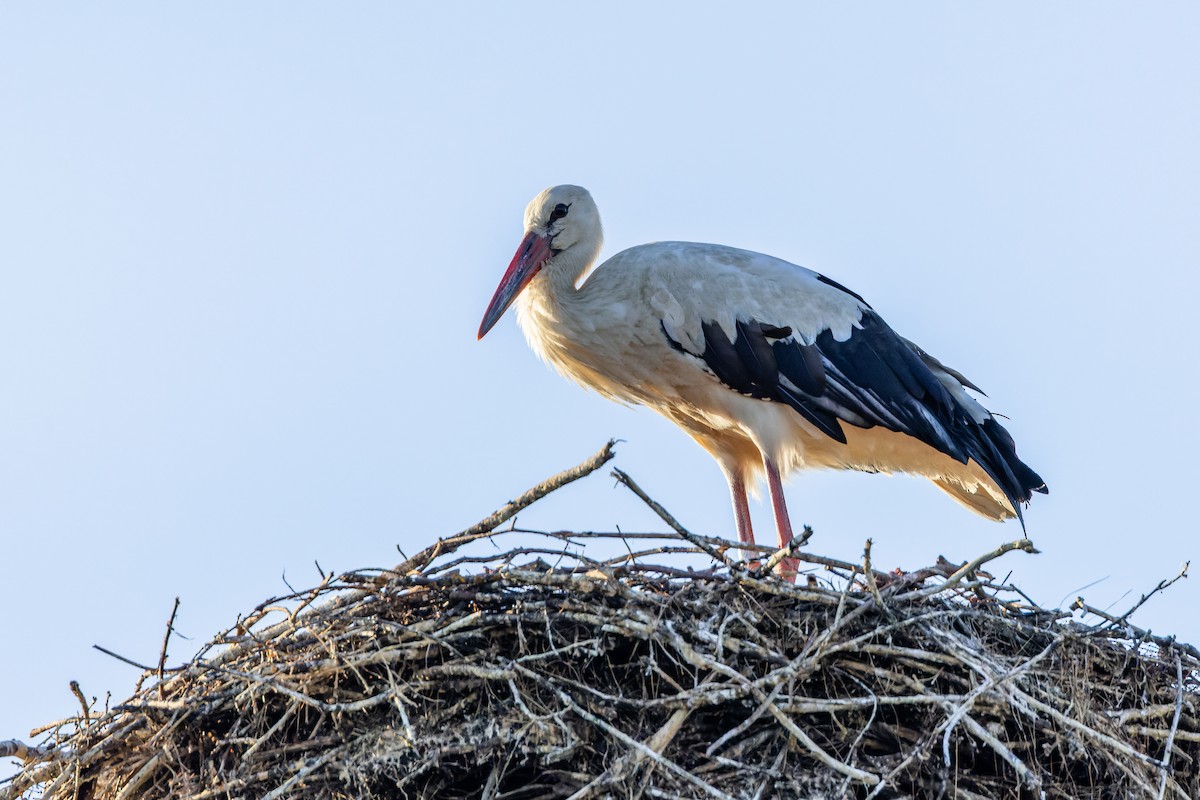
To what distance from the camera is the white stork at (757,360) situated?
6324 mm

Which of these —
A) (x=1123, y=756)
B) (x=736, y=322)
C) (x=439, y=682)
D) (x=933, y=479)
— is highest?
(x=736, y=322)

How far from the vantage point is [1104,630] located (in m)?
4.96

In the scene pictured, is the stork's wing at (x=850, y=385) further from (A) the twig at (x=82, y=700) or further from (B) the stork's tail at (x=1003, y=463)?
(A) the twig at (x=82, y=700)

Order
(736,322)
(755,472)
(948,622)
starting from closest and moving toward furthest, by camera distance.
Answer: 1. (948,622)
2. (736,322)
3. (755,472)

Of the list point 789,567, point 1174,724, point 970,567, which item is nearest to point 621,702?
point 970,567

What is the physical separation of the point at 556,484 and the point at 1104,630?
1.73 meters

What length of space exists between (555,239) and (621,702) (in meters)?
2.86

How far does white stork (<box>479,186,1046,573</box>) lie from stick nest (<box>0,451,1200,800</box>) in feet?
5.12

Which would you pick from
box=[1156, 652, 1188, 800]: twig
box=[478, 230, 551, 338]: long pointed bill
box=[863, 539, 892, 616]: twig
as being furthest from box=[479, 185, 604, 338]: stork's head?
box=[1156, 652, 1188, 800]: twig

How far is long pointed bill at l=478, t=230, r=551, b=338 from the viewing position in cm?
662

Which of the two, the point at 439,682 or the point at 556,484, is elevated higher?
the point at 556,484

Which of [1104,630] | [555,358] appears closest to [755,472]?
[555,358]

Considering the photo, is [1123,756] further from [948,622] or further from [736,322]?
[736,322]

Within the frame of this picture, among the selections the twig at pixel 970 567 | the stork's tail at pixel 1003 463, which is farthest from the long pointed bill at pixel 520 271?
the twig at pixel 970 567
